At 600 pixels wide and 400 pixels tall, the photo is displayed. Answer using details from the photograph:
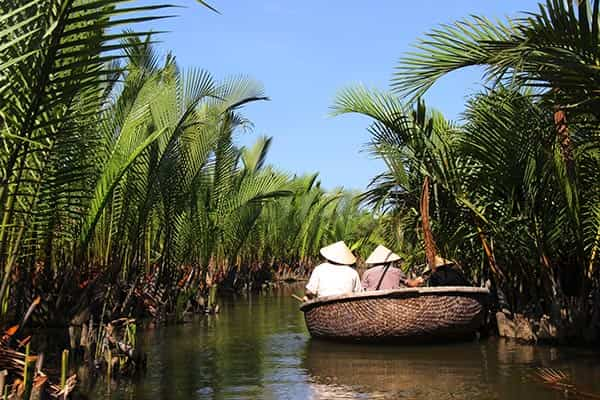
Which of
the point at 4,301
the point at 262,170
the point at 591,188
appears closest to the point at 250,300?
the point at 262,170

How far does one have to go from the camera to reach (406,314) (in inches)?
319

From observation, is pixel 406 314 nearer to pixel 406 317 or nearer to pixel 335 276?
pixel 406 317

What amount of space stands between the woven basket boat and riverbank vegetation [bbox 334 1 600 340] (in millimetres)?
707

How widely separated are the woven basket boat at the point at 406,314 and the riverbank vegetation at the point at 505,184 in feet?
2.32

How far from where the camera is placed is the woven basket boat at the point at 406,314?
8.06 m

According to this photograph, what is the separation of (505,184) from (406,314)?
70.5 inches

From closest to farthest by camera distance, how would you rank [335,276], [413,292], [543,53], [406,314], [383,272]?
1. [543,53]
2. [413,292]
3. [406,314]
4. [335,276]
5. [383,272]

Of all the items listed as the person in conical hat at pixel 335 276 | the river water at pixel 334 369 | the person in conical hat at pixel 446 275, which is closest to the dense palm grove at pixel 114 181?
the river water at pixel 334 369

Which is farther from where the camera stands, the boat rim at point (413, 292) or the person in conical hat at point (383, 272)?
the person in conical hat at point (383, 272)

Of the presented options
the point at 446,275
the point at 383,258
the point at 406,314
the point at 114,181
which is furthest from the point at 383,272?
the point at 114,181

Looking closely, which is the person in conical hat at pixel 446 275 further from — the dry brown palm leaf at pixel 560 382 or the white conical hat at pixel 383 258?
the dry brown palm leaf at pixel 560 382

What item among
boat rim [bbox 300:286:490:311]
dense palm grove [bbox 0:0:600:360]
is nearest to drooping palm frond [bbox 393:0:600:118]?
dense palm grove [bbox 0:0:600:360]

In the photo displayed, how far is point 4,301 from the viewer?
201 inches

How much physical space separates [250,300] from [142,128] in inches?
334
